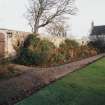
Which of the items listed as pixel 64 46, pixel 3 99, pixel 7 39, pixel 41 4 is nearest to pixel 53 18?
pixel 41 4

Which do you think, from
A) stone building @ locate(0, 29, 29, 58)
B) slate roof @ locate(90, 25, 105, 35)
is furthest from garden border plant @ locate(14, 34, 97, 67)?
slate roof @ locate(90, 25, 105, 35)

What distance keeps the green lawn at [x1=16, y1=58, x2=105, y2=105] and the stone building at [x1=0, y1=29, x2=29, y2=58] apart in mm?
7193

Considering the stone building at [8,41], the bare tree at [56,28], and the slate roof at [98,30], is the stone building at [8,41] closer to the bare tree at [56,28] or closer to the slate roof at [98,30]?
the bare tree at [56,28]

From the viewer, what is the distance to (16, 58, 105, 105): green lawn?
30.1 feet

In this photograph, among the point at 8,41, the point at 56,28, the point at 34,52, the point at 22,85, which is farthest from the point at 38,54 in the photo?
the point at 56,28

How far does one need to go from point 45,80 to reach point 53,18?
3461cm

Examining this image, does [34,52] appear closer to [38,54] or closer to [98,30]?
[38,54]

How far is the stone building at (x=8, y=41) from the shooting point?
19031mm

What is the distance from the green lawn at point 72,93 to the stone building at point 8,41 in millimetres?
7193

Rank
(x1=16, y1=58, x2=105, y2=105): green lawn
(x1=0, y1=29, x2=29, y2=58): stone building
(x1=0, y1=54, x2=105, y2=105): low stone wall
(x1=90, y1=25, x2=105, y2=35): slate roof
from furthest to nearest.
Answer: (x1=90, y1=25, x2=105, y2=35): slate roof, (x1=0, y1=29, x2=29, y2=58): stone building, (x1=0, y1=54, x2=105, y2=105): low stone wall, (x1=16, y1=58, x2=105, y2=105): green lawn

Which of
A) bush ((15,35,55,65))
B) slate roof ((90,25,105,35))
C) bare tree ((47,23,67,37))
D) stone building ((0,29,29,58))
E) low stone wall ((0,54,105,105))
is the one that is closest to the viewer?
low stone wall ((0,54,105,105))

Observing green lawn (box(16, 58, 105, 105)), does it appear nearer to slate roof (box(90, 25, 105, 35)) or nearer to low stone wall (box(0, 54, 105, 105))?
low stone wall (box(0, 54, 105, 105))

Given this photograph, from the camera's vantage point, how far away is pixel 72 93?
10273mm

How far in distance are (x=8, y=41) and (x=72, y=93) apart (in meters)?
10.4
